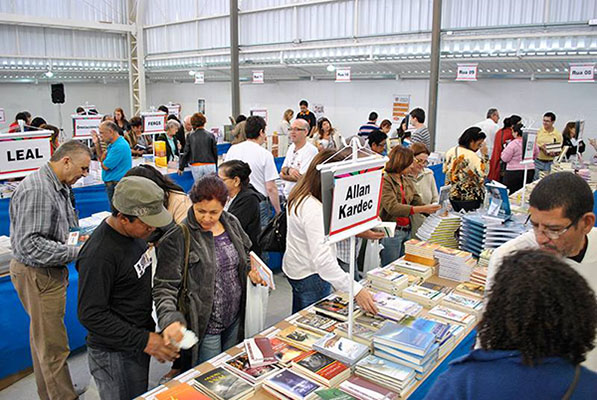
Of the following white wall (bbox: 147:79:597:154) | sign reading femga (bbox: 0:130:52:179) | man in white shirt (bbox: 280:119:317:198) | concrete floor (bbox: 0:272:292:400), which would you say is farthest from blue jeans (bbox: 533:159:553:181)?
sign reading femga (bbox: 0:130:52:179)

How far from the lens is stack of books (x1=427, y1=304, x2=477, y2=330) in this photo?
2.48 meters

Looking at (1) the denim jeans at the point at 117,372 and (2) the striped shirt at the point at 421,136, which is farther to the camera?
(2) the striped shirt at the point at 421,136

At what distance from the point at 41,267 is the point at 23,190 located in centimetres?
44

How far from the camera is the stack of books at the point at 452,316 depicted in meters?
2.48

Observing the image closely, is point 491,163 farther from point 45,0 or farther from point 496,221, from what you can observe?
point 45,0

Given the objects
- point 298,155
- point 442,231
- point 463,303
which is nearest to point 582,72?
point 298,155

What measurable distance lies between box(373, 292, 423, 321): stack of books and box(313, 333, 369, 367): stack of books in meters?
0.34

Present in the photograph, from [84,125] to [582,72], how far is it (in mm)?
7763

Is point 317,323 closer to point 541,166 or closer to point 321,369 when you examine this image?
point 321,369

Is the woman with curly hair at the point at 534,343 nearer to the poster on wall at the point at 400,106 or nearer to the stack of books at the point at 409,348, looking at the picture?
the stack of books at the point at 409,348

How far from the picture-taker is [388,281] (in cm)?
285

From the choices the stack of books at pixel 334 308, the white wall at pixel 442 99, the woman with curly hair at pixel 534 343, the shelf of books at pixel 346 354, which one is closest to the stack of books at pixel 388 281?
the shelf of books at pixel 346 354

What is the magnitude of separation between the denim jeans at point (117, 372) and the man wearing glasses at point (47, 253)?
763 millimetres

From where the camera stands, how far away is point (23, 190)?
259cm
